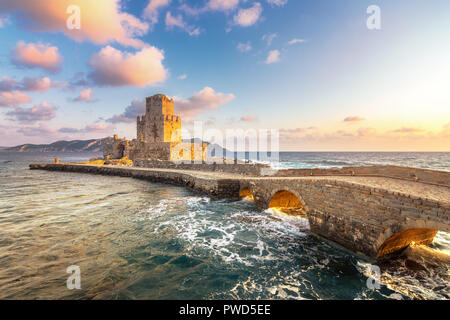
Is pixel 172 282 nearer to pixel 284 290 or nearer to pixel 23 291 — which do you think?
pixel 284 290

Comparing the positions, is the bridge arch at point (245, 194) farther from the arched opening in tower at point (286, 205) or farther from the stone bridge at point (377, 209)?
the stone bridge at point (377, 209)

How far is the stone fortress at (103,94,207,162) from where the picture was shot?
3456 cm

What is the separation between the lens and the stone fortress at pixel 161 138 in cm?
3456

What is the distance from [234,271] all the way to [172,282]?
192cm

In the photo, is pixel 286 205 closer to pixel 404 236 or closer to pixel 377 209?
pixel 404 236

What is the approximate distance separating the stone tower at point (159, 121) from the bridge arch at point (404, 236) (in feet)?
119

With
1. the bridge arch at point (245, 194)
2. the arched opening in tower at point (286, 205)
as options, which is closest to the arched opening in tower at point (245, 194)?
the bridge arch at point (245, 194)

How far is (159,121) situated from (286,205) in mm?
31628

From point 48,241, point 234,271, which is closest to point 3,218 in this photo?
point 48,241

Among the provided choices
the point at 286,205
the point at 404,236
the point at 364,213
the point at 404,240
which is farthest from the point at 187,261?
the point at 286,205

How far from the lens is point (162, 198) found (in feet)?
51.1

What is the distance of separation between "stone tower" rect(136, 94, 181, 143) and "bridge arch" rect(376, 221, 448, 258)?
36.3 meters

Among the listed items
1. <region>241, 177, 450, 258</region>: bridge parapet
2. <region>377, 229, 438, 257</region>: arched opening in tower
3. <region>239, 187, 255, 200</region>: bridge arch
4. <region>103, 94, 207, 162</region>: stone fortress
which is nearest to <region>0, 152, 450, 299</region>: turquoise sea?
<region>377, 229, 438, 257</region>: arched opening in tower
